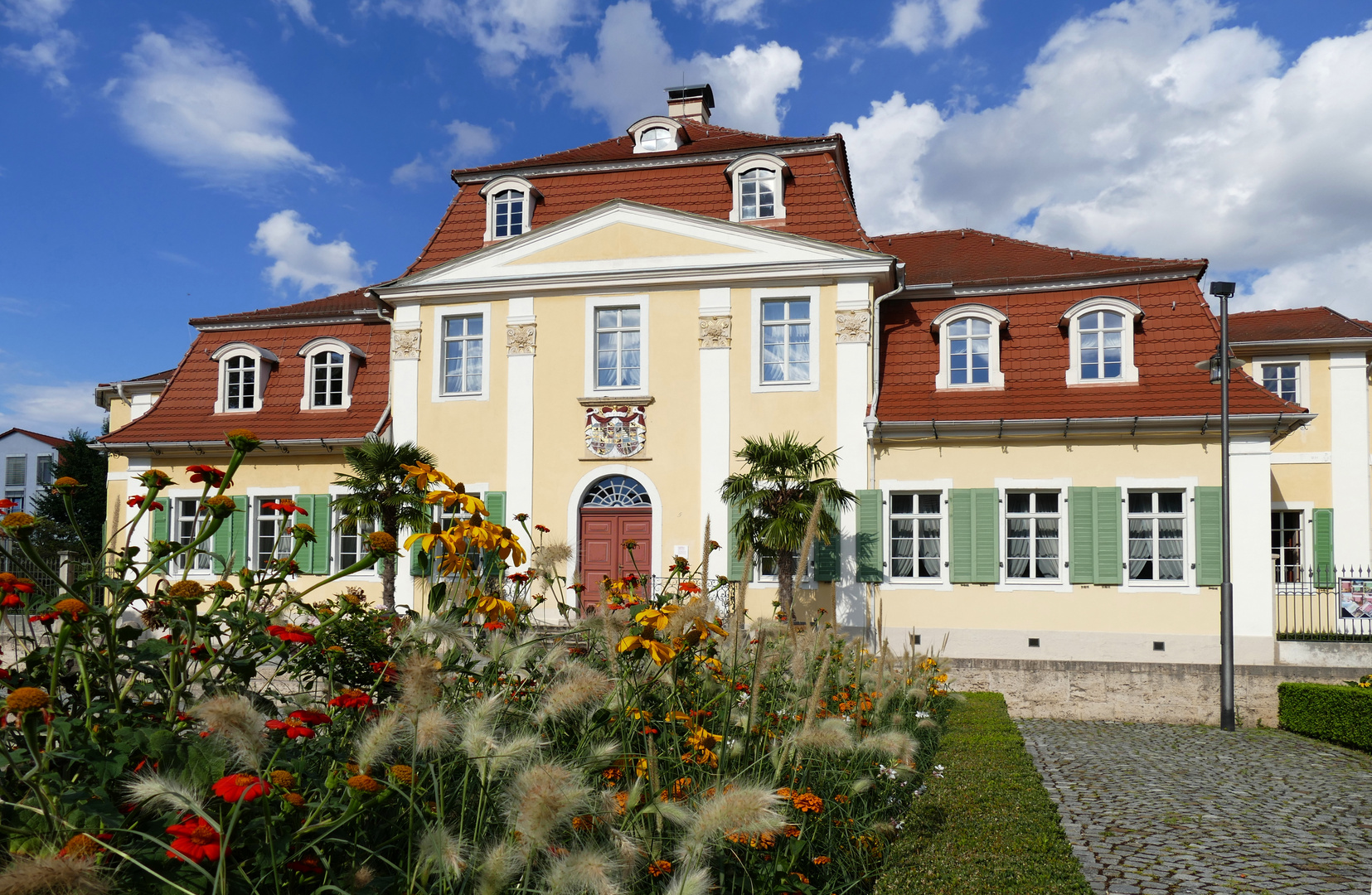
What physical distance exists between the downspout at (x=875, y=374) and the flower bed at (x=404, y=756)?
1155 cm

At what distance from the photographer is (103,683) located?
2.51 metres

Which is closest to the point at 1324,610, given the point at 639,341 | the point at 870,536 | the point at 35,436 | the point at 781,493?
the point at 870,536

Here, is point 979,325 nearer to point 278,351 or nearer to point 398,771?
point 278,351

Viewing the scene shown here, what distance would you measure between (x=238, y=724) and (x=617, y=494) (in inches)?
579

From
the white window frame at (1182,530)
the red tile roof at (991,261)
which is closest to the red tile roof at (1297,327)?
the red tile roof at (991,261)

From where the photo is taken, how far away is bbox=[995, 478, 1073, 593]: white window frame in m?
14.6

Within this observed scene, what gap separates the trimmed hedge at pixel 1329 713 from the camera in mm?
10469

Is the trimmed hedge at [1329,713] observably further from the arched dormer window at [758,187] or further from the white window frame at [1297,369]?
the white window frame at [1297,369]

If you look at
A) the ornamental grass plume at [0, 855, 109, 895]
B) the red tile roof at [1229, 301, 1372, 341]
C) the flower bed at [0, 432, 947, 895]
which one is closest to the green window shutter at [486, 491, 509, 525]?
the flower bed at [0, 432, 947, 895]

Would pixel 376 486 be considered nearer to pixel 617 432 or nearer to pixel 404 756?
pixel 617 432

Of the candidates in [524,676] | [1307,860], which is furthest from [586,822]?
[1307,860]

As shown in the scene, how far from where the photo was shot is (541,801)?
1.70 metres

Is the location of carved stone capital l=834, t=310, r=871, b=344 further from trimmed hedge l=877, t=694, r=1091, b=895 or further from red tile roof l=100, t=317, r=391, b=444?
trimmed hedge l=877, t=694, r=1091, b=895

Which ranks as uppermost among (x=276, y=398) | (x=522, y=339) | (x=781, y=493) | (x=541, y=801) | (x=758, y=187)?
(x=758, y=187)
